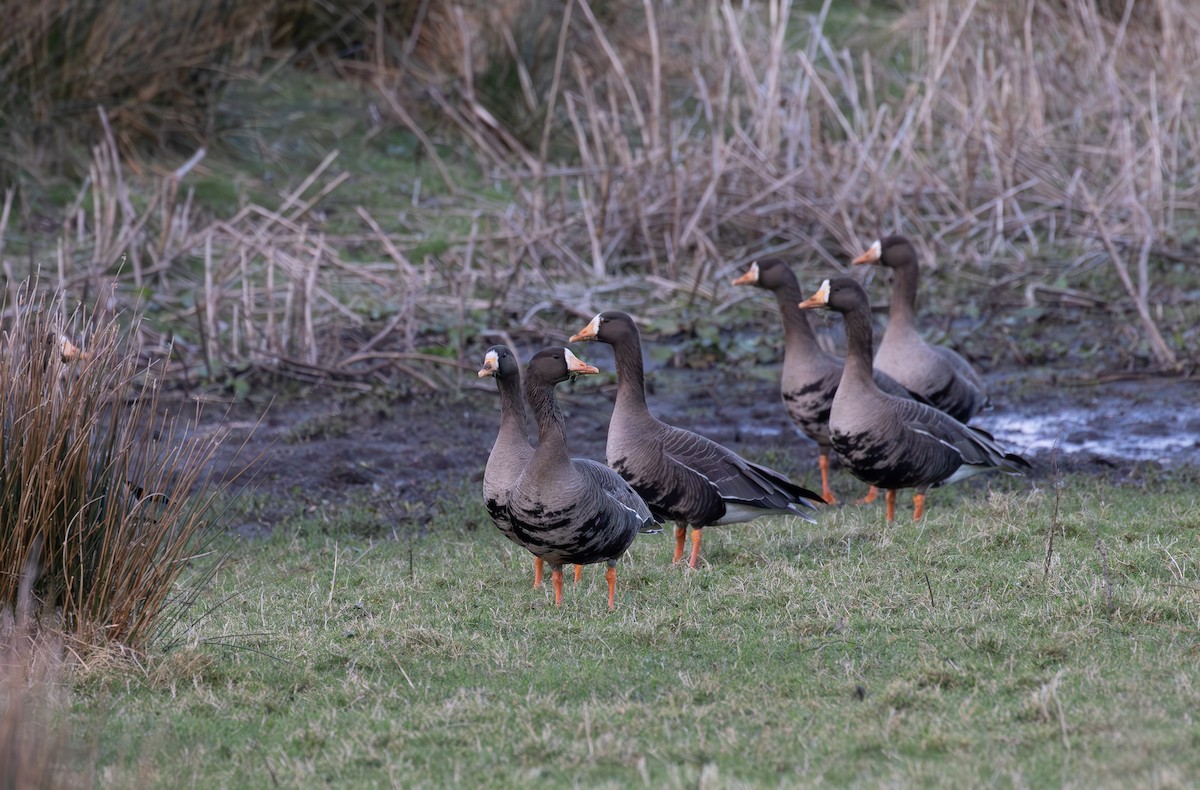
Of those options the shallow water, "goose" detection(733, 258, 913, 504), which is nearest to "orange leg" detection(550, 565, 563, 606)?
"goose" detection(733, 258, 913, 504)

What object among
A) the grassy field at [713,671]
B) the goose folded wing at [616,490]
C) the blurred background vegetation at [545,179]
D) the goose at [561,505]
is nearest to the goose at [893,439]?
the grassy field at [713,671]

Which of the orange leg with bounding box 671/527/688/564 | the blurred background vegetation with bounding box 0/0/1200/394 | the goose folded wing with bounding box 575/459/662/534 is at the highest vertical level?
the blurred background vegetation with bounding box 0/0/1200/394

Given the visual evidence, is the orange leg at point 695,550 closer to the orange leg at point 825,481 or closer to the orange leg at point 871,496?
the orange leg at point 825,481

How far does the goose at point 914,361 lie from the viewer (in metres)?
9.40

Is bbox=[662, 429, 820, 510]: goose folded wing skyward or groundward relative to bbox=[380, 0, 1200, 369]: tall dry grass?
groundward

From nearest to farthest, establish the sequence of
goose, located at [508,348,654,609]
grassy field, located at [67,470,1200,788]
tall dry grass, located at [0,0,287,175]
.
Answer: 1. grassy field, located at [67,470,1200,788]
2. goose, located at [508,348,654,609]
3. tall dry grass, located at [0,0,287,175]

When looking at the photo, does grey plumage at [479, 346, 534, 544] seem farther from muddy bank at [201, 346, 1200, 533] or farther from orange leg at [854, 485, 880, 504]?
orange leg at [854, 485, 880, 504]

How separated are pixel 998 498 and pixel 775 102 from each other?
6889 millimetres

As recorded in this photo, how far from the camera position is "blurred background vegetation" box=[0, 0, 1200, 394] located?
11828 mm

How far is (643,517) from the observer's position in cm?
659

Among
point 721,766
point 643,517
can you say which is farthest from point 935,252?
Answer: point 721,766

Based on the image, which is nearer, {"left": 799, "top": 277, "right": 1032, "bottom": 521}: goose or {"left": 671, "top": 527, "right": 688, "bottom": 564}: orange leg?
{"left": 671, "top": 527, "right": 688, "bottom": 564}: orange leg

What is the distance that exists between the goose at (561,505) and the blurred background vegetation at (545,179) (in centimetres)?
466

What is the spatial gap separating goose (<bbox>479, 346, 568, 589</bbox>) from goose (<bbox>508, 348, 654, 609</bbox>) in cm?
7
